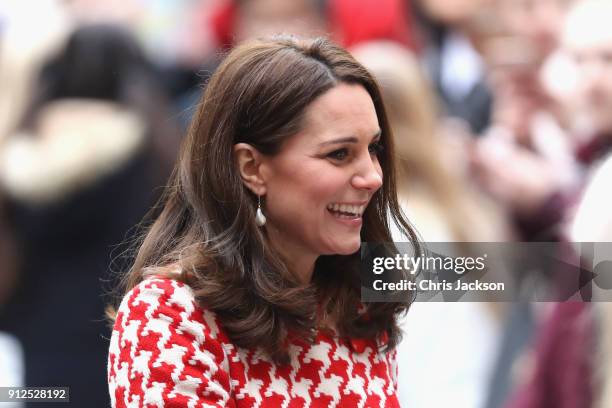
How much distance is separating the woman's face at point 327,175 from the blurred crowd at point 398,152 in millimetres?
1206

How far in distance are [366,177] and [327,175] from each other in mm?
77

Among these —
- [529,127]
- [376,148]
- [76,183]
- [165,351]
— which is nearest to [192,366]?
[165,351]

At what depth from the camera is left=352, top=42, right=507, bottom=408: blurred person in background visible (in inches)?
147

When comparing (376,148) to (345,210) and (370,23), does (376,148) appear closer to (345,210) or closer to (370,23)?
(345,210)

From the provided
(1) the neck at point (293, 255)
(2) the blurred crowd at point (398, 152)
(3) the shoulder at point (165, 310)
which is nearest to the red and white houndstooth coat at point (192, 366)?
(3) the shoulder at point (165, 310)

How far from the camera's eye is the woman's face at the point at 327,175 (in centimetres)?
227

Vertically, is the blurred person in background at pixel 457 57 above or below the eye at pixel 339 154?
above

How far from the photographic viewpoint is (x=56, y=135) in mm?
4379

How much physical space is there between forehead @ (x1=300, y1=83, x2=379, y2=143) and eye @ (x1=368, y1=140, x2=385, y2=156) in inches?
2.4

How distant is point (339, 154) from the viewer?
7.51 feet

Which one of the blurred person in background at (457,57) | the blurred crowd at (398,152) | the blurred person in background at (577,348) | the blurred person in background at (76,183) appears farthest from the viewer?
the blurred person in background at (457,57)

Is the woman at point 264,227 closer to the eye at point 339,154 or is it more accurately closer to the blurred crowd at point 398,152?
the eye at point 339,154

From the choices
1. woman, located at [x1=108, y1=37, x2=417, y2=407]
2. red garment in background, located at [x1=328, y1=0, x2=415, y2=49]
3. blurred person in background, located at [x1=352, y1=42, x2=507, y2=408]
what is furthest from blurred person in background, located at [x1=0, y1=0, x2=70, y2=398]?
woman, located at [x1=108, y1=37, x2=417, y2=407]

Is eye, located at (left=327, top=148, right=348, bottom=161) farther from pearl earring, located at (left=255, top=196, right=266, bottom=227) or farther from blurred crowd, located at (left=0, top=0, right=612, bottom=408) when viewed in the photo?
blurred crowd, located at (left=0, top=0, right=612, bottom=408)
